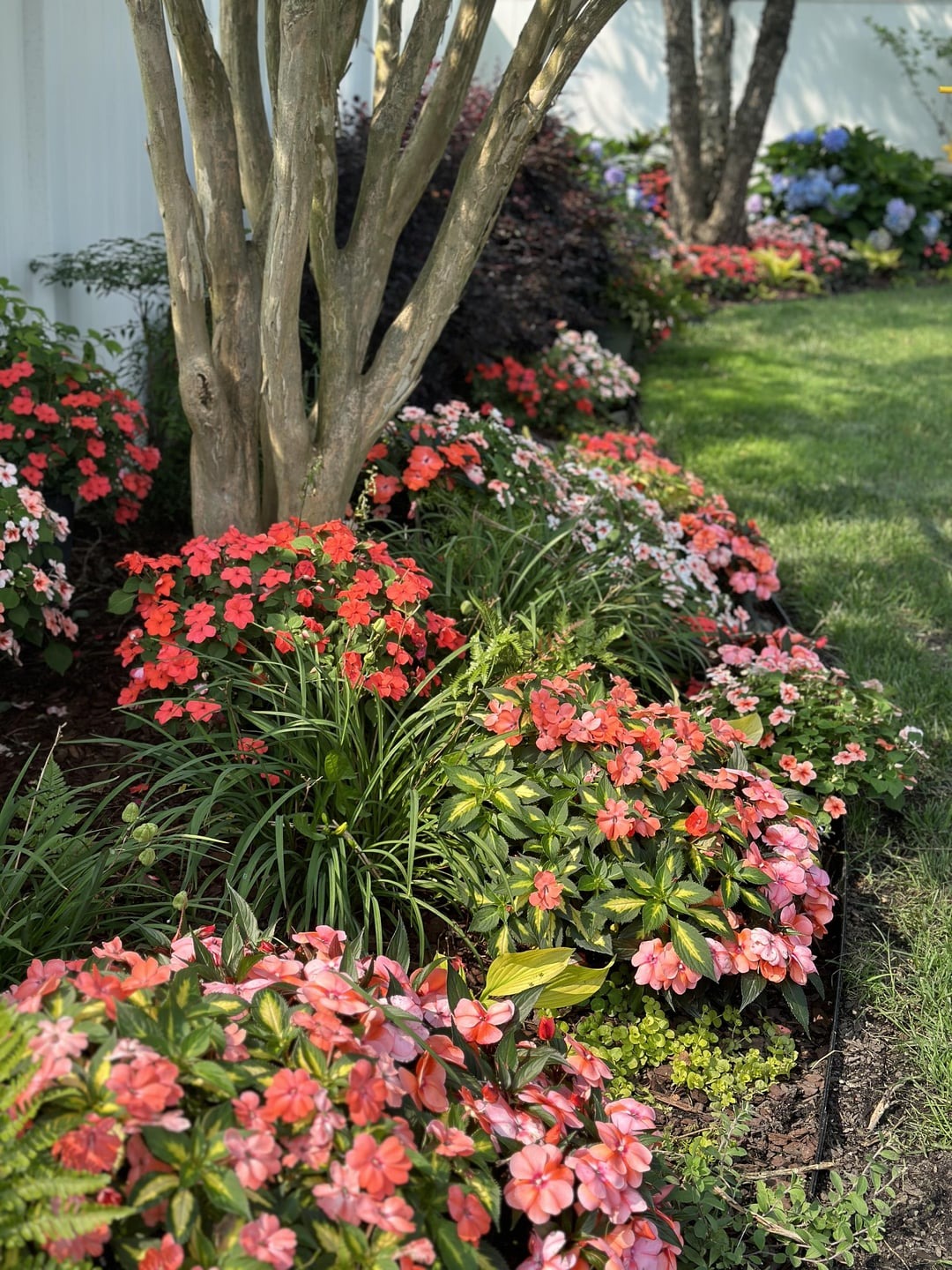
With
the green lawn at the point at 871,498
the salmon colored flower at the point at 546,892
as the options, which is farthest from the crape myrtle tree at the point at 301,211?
the green lawn at the point at 871,498

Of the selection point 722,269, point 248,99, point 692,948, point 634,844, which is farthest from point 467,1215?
point 722,269

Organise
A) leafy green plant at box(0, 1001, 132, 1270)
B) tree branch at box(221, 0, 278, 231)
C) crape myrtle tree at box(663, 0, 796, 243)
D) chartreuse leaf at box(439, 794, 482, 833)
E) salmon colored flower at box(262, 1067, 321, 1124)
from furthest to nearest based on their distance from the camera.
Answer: crape myrtle tree at box(663, 0, 796, 243) → tree branch at box(221, 0, 278, 231) → chartreuse leaf at box(439, 794, 482, 833) → salmon colored flower at box(262, 1067, 321, 1124) → leafy green plant at box(0, 1001, 132, 1270)

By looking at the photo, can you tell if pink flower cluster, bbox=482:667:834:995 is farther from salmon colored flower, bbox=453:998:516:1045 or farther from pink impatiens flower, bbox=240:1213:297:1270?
pink impatiens flower, bbox=240:1213:297:1270

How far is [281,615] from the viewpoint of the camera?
297 cm

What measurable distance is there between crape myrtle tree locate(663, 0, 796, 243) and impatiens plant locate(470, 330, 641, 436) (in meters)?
4.63

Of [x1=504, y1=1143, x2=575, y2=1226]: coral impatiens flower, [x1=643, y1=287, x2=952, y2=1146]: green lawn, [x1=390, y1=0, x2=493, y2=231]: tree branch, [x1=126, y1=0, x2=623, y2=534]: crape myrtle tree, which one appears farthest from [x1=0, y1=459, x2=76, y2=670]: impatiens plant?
[x1=643, y1=287, x2=952, y2=1146]: green lawn

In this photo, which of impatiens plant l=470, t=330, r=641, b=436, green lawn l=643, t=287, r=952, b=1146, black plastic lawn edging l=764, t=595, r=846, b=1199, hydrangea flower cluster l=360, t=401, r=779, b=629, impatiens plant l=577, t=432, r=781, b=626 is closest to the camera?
black plastic lawn edging l=764, t=595, r=846, b=1199

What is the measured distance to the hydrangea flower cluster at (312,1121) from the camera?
4.43 feet

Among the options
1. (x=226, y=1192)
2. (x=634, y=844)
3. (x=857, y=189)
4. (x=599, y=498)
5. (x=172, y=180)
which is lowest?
(x=634, y=844)

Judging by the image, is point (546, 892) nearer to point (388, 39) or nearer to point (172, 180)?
point (172, 180)

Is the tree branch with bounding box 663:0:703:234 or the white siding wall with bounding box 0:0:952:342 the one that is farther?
the tree branch with bounding box 663:0:703:234

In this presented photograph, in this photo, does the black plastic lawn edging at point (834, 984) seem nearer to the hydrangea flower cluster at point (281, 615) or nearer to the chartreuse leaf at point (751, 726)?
the chartreuse leaf at point (751, 726)

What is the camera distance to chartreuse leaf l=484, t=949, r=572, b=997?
2.10 meters

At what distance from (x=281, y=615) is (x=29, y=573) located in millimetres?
669
